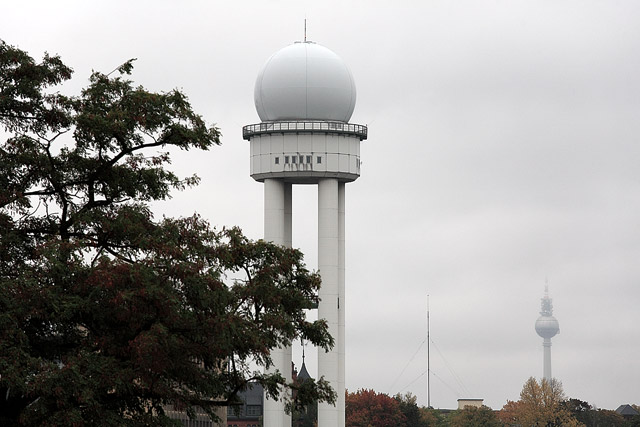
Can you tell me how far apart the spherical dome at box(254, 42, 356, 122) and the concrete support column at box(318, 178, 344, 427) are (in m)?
5.86

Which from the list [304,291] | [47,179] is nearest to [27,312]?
[47,179]

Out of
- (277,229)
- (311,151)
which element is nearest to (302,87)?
(311,151)

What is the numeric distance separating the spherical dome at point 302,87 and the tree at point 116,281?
68431 millimetres

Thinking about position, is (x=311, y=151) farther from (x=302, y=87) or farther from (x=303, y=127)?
(x=302, y=87)

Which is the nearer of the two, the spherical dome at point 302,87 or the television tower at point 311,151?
the television tower at point 311,151

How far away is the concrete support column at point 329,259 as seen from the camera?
4697 inches

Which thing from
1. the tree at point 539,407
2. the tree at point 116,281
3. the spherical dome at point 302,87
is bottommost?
the tree at point 116,281

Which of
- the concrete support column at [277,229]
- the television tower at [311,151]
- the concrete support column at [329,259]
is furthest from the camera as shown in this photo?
the television tower at [311,151]

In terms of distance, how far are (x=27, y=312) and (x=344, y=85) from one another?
80534 millimetres

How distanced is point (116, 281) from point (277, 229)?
77.3 meters

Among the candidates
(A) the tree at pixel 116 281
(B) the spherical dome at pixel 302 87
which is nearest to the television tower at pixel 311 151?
(B) the spherical dome at pixel 302 87

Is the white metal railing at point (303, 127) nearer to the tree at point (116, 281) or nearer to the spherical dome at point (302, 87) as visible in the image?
the spherical dome at point (302, 87)

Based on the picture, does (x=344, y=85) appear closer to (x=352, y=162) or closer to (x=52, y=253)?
(x=352, y=162)

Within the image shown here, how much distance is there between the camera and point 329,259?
121 meters
